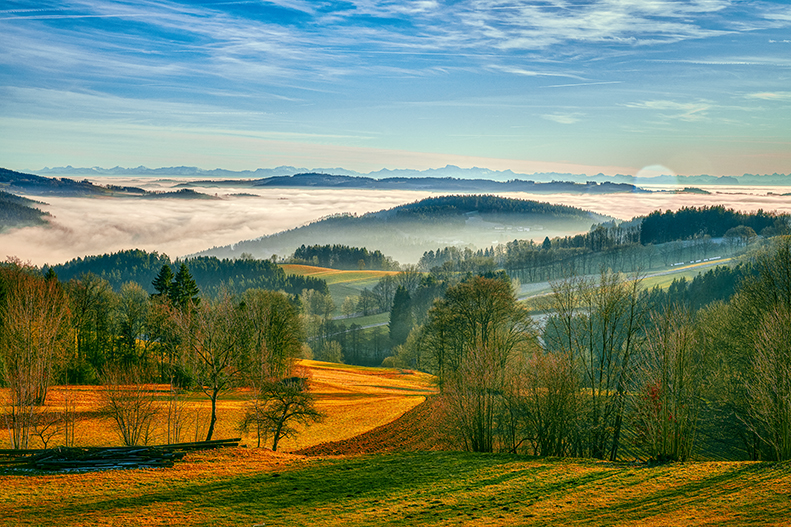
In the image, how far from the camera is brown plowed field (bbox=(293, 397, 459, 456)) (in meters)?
41.4

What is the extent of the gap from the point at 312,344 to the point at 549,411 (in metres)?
104

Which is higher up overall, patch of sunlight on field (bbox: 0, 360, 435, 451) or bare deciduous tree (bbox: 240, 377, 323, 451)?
bare deciduous tree (bbox: 240, 377, 323, 451)

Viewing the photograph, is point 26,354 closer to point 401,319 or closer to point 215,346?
point 215,346

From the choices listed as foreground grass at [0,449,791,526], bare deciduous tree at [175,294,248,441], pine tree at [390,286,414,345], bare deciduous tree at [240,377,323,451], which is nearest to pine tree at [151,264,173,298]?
bare deciduous tree at [175,294,248,441]

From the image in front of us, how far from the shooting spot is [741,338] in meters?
44.3

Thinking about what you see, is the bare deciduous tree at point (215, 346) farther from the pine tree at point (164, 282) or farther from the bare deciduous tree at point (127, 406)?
the pine tree at point (164, 282)

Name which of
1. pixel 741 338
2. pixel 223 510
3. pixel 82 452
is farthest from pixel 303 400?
pixel 741 338

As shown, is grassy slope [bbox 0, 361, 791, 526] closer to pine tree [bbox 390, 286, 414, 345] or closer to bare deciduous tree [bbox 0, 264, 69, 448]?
bare deciduous tree [bbox 0, 264, 69, 448]

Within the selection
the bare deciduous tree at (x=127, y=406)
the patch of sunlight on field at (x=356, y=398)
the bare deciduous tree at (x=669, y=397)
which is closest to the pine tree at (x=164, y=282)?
the patch of sunlight on field at (x=356, y=398)

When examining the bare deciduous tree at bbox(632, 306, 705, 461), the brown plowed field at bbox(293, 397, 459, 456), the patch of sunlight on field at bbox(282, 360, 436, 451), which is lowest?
the patch of sunlight on field at bbox(282, 360, 436, 451)

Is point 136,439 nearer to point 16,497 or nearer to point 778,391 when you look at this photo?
point 16,497

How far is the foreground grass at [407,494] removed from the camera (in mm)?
21641

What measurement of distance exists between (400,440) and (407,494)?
1978cm

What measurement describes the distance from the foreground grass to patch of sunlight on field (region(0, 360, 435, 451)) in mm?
15108
